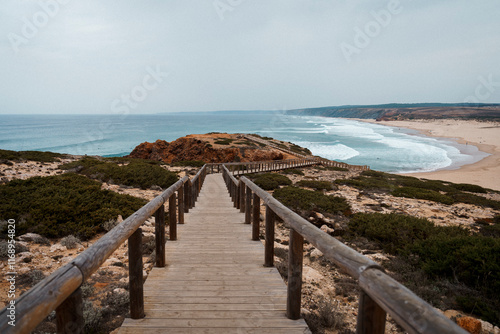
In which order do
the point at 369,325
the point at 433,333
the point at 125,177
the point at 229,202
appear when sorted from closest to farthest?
the point at 433,333
the point at 369,325
the point at 229,202
the point at 125,177

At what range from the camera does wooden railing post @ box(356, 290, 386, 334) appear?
147 cm

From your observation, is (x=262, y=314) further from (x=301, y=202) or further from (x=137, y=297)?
(x=301, y=202)

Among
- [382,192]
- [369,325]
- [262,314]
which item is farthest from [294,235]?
[382,192]

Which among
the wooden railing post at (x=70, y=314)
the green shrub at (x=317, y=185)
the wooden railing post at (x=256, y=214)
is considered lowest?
the green shrub at (x=317, y=185)

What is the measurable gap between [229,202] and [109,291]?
603 centimetres

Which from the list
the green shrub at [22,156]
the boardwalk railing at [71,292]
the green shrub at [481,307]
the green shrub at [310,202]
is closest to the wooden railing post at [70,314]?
the boardwalk railing at [71,292]

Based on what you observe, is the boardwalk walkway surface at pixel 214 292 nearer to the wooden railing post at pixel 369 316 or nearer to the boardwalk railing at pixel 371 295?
the boardwalk railing at pixel 371 295

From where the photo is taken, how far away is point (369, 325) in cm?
149

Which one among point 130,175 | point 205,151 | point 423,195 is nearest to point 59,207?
point 130,175

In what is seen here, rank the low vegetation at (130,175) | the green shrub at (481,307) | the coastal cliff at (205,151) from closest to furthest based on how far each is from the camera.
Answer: the green shrub at (481,307), the low vegetation at (130,175), the coastal cliff at (205,151)

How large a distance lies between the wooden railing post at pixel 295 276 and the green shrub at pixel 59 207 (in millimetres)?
5348

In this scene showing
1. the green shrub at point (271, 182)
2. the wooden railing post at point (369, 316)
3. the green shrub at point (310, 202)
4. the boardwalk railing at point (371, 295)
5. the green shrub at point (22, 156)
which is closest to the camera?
the boardwalk railing at point (371, 295)

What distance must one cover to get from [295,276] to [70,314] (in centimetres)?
174

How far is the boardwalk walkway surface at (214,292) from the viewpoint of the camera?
243 cm
